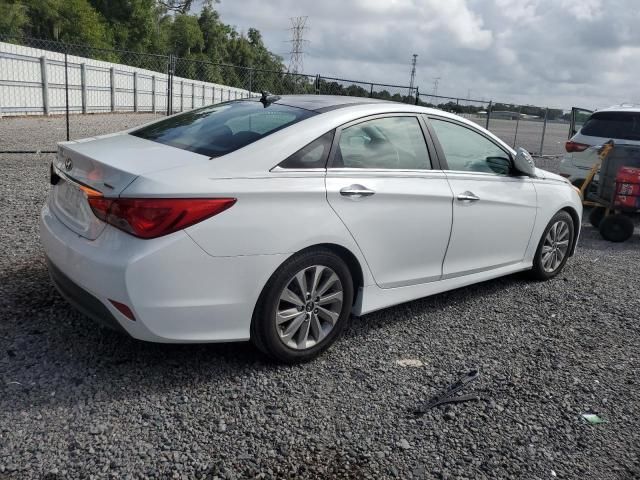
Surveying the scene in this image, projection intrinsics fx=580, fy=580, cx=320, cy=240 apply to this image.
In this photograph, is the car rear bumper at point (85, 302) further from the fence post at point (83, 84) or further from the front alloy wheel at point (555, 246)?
the fence post at point (83, 84)

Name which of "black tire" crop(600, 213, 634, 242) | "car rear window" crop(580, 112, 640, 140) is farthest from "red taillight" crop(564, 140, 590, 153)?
"black tire" crop(600, 213, 634, 242)

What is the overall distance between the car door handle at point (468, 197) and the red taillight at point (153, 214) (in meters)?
2.04

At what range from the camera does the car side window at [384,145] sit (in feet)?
11.8

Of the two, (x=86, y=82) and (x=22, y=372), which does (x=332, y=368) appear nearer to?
(x=22, y=372)

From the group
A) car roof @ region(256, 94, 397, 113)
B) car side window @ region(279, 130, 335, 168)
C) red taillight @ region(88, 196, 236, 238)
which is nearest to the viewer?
red taillight @ region(88, 196, 236, 238)

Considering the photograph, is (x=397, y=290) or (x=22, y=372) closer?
(x=22, y=372)

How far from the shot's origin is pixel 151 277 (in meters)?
2.79

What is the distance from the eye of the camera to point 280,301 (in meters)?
3.28

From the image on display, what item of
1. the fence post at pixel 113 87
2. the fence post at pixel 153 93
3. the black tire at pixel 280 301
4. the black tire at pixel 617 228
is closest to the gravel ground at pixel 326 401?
the black tire at pixel 280 301

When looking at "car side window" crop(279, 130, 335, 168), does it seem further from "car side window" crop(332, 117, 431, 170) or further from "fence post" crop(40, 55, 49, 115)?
"fence post" crop(40, 55, 49, 115)

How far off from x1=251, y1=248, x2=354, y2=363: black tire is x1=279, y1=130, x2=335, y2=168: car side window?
0.50 m

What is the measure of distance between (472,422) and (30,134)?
15.9 m

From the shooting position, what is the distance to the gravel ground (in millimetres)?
2619

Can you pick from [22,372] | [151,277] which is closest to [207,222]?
[151,277]
